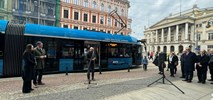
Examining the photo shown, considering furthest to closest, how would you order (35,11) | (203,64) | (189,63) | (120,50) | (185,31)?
1. (185,31)
2. (35,11)
3. (120,50)
4. (203,64)
5. (189,63)

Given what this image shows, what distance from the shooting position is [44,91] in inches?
292

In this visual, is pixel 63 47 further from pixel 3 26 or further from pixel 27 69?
pixel 27 69

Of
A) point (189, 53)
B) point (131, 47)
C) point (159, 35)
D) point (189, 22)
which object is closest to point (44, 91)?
point (189, 53)

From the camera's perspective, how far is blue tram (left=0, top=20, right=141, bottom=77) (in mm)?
10797

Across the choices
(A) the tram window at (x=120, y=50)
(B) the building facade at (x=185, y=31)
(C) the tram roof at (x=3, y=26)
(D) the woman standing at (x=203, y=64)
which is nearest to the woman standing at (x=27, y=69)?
(C) the tram roof at (x=3, y=26)

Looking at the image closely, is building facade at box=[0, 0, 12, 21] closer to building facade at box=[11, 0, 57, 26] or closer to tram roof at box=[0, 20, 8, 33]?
building facade at box=[11, 0, 57, 26]

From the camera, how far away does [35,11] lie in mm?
40438

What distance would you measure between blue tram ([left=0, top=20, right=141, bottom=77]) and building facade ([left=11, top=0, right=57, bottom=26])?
2744cm

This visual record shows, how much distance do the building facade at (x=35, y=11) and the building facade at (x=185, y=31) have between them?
175 ft

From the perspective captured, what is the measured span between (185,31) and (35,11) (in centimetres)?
6792

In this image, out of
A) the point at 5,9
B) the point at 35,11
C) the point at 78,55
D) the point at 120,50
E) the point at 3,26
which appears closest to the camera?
the point at 3,26

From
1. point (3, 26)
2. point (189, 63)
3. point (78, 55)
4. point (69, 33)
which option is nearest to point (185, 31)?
point (78, 55)

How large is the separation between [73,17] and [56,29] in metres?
36.0

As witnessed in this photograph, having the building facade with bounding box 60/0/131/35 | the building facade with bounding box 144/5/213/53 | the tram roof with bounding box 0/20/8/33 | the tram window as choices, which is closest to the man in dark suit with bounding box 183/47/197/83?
the tram window
